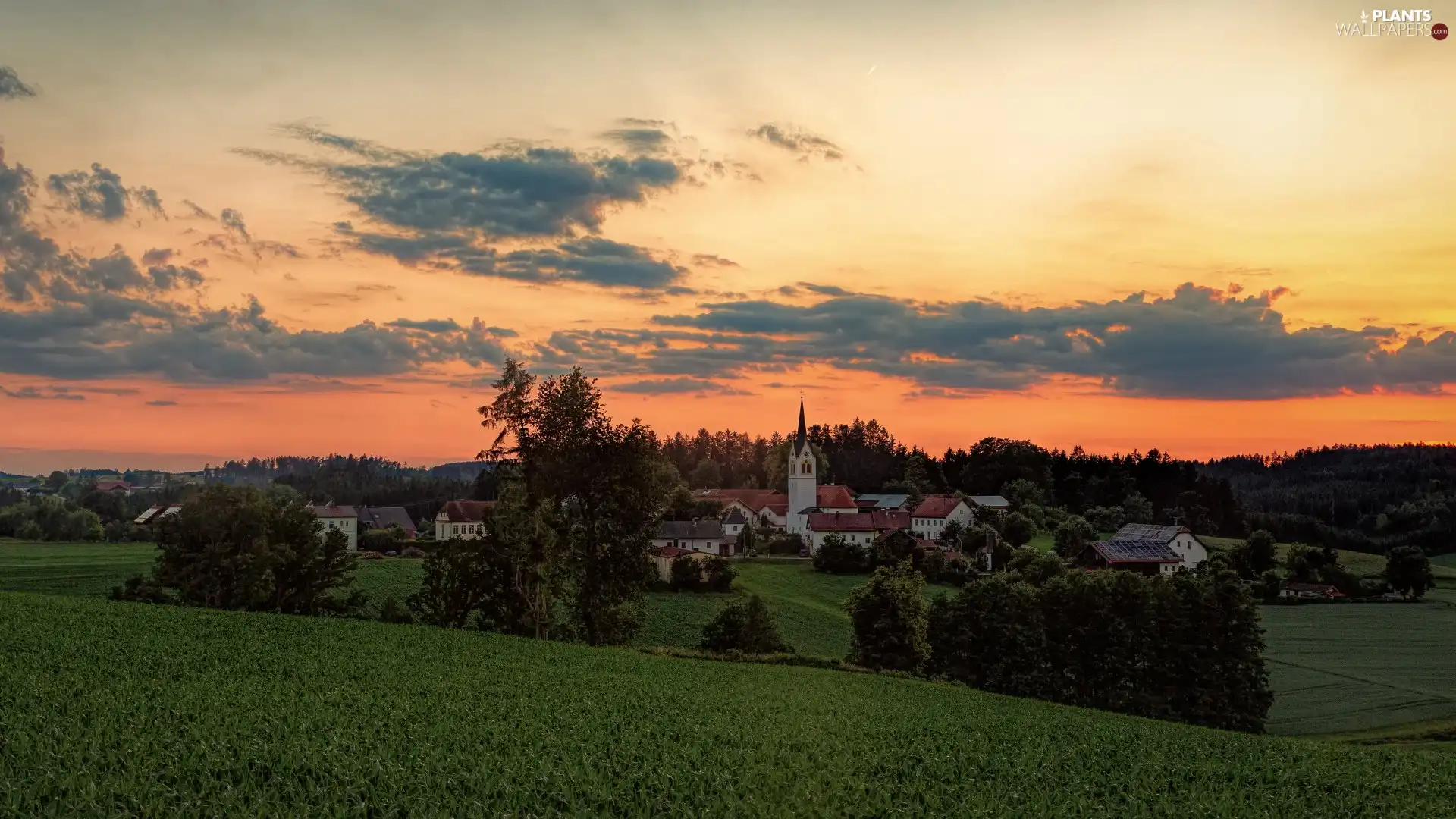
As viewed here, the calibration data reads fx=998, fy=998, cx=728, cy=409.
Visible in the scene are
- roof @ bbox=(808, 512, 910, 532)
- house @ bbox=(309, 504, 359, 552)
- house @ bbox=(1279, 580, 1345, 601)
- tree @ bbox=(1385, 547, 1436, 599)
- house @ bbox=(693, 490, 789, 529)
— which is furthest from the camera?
house @ bbox=(693, 490, 789, 529)

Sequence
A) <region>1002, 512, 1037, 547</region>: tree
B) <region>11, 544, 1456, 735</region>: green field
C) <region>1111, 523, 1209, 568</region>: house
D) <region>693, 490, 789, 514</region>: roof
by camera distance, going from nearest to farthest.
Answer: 1. <region>11, 544, 1456, 735</region>: green field
2. <region>1111, 523, 1209, 568</region>: house
3. <region>1002, 512, 1037, 547</region>: tree
4. <region>693, 490, 789, 514</region>: roof

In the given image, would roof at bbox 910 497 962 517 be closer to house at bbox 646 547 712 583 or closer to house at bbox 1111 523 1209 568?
house at bbox 1111 523 1209 568

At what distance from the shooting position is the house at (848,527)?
134 metres

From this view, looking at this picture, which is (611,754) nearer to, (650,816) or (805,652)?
(650,816)

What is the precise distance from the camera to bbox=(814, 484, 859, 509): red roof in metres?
166

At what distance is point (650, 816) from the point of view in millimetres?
16000

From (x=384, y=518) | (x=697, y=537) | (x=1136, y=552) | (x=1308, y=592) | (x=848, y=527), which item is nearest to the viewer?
(x=1308, y=592)

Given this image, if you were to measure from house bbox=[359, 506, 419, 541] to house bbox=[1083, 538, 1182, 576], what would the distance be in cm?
10474

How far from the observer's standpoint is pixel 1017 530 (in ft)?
413

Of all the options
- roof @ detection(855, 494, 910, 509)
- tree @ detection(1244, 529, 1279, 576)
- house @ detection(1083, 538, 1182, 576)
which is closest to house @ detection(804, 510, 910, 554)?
house @ detection(1083, 538, 1182, 576)

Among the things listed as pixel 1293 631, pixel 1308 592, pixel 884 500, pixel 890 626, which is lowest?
pixel 1293 631

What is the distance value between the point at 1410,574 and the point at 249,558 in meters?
101

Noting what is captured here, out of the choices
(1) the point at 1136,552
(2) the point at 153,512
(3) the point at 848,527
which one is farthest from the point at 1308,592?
(2) the point at 153,512

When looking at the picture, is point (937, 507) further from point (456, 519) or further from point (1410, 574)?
point (456, 519)
